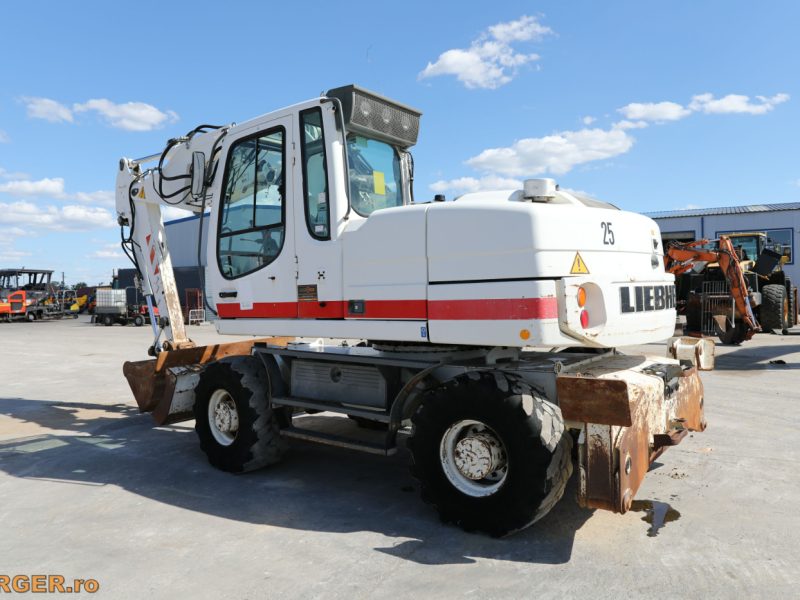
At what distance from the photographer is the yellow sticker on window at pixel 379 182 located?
17.7 feet

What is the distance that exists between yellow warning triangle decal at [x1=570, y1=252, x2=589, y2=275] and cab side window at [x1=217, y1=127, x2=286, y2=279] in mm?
2494

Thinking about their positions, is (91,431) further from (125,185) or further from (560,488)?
(560,488)

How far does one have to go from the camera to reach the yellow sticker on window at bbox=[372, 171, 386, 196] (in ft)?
17.7

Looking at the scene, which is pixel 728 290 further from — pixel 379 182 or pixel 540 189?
pixel 540 189

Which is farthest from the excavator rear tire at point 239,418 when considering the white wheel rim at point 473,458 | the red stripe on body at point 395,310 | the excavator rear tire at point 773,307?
the excavator rear tire at point 773,307

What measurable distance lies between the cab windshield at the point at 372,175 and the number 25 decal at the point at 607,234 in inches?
73.1

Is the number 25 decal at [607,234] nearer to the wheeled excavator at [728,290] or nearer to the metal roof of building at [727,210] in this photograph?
the wheeled excavator at [728,290]

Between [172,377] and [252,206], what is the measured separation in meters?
2.22

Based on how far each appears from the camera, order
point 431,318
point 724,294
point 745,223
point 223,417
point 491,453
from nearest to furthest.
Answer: point 491,453, point 431,318, point 223,417, point 724,294, point 745,223

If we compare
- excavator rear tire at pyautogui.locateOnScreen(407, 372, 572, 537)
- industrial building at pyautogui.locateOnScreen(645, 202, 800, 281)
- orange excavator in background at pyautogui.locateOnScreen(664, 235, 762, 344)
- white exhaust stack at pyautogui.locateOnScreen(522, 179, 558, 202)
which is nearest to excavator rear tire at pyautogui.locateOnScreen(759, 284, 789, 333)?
orange excavator in background at pyautogui.locateOnScreen(664, 235, 762, 344)

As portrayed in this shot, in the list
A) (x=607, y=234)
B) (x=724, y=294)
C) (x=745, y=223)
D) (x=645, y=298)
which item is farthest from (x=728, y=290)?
(x=745, y=223)

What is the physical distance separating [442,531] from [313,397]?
5.97 feet

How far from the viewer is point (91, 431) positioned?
747 cm

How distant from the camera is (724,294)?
15.3m
